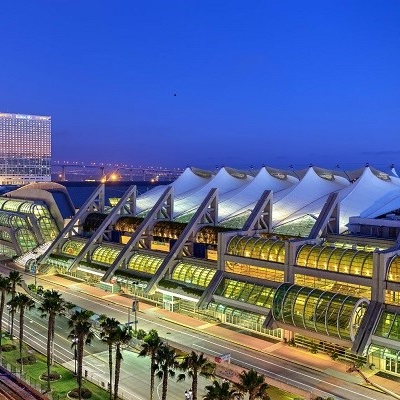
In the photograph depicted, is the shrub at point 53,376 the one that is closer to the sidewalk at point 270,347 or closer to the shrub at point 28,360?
the shrub at point 28,360

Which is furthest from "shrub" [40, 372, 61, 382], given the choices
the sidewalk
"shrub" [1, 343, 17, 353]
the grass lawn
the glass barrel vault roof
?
the glass barrel vault roof

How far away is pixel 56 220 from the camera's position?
11606 centimetres

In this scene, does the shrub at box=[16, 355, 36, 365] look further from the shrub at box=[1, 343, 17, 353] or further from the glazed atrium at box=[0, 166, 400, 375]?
the glazed atrium at box=[0, 166, 400, 375]

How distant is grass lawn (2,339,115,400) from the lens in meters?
47.3

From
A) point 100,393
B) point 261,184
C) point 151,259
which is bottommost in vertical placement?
point 100,393

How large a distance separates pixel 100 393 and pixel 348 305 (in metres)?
26.5

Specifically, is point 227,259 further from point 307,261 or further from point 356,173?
point 356,173

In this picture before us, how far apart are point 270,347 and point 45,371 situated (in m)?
24.5

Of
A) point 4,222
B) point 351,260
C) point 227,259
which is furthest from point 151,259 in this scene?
point 4,222

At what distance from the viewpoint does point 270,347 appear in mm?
58188

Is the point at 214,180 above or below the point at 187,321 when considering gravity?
above

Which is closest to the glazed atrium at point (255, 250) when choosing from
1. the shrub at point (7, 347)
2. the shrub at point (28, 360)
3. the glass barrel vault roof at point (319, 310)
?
the glass barrel vault roof at point (319, 310)

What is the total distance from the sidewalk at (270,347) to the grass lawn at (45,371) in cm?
1798

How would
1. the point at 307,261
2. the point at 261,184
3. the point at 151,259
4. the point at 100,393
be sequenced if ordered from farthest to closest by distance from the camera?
the point at 261,184
the point at 151,259
the point at 307,261
the point at 100,393
